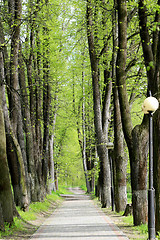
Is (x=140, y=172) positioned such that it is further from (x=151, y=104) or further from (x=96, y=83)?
(x=96, y=83)

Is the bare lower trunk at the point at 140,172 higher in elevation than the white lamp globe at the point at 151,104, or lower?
lower

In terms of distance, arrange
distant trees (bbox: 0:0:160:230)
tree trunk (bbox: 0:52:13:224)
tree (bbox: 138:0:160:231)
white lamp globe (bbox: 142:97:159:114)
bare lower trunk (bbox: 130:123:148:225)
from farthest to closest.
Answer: bare lower trunk (bbox: 130:123:148:225) < distant trees (bbox: 0:0:160:230) < tree trunk (bbox: 0:52:13:224) < tree (bbox: 138:0:160:231) < white lamp globe (bbox: 142:97:159:114)

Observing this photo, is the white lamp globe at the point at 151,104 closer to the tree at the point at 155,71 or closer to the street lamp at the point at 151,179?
the street lamp at the point at 151,179

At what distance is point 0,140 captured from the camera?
11.3 m

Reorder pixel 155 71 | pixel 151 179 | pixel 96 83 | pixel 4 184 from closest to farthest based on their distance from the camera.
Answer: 1. pixel 151 179
2. pixel 155 71
3. pixel 4 184
4. pixel 96 83

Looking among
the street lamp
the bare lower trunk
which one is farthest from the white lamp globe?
the bare lower trunk

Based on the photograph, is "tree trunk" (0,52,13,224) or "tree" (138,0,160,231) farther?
"tree trunk" (0,52,13,224)

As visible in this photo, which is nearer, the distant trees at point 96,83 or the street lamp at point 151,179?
the street lamp at point 151,179

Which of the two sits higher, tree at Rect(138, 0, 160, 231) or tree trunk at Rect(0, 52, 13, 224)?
tree at Rect(138, 0, 160, 231)

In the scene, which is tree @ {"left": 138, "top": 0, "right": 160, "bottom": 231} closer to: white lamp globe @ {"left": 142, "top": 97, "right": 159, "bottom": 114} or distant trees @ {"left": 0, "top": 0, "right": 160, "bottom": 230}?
distant trees @ {"left": 0, "top": 0, "right": 160, "bottom": 230}

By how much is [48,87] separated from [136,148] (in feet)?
45.5

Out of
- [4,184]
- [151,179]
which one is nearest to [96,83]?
[4,184]

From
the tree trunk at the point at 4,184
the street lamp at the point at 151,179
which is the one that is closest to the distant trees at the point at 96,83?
the tree trunk at the point at 4,184

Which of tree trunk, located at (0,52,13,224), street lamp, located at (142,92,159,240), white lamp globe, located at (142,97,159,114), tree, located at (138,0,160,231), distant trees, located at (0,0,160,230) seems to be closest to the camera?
street lamp, located at (142,92,159,240)
